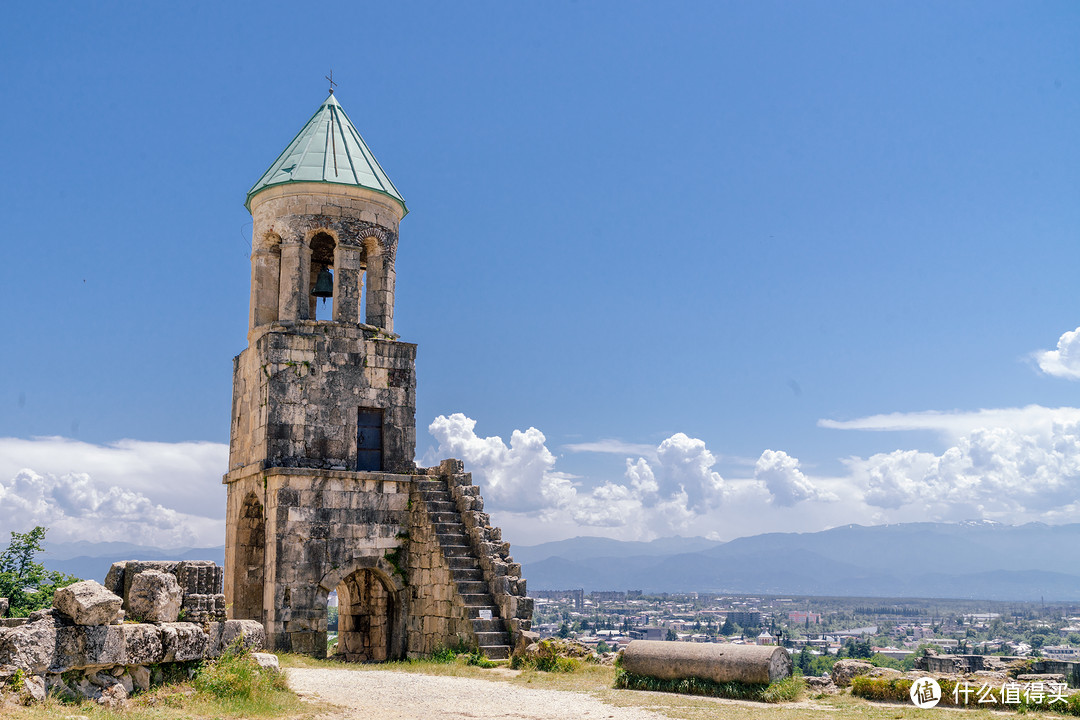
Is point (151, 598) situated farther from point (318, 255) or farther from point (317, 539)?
point (318, 255)

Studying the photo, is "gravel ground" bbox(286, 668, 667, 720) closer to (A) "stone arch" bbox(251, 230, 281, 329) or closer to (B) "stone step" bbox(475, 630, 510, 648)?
(B) "stone step" bbox(475, 630, 510, 648)

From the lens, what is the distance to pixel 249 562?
79.4 feet

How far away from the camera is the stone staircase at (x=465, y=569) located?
20438 millimetres

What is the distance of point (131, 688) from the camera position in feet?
39.0

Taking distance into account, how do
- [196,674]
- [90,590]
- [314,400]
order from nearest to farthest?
[90,590] < [196,674] < [314,400]

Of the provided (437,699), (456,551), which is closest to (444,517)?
(456,551)

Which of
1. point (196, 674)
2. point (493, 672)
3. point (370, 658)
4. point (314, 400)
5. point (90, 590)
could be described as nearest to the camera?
point (90, 590)

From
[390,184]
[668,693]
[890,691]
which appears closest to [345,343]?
[390,184]

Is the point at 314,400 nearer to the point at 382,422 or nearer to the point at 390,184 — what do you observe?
the point at 382,422

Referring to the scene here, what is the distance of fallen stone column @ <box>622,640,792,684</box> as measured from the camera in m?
15.2

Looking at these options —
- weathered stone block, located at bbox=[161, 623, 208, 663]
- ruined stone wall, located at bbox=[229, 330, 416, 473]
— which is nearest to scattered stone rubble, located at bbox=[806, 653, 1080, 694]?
weathered stone block, located at bbox=[161, 623, 208, 663]

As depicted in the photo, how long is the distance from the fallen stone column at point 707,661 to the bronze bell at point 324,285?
41.9 ft

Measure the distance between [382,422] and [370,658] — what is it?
6.07 metres

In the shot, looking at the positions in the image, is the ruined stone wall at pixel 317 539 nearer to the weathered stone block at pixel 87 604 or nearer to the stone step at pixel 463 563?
the stone step at pixel 463 563
